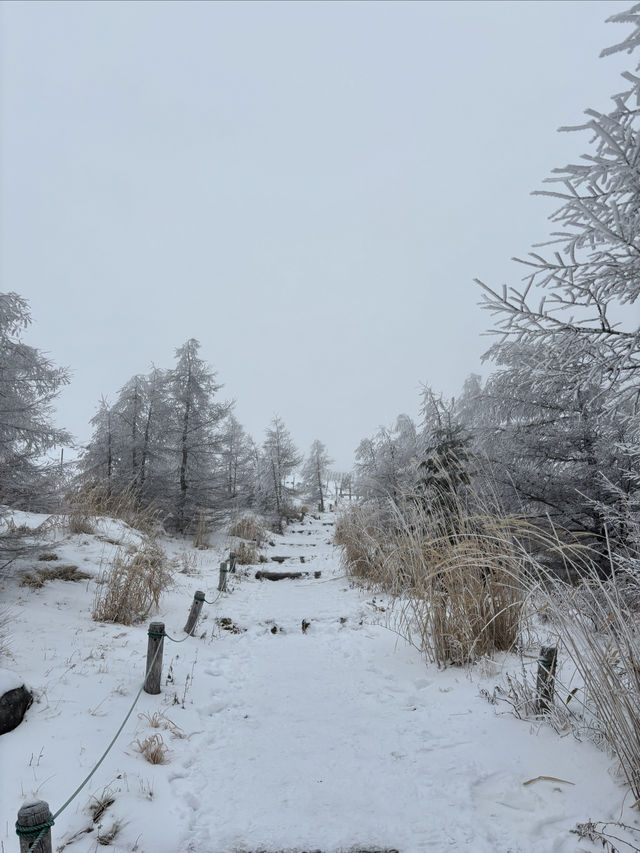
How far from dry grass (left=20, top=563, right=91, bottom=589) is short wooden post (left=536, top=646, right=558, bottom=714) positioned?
16.4 feet

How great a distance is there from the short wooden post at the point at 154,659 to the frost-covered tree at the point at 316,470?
1082 inches

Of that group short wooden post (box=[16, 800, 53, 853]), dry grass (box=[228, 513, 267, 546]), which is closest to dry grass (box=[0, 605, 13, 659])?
short wooden post (box=[16, 800, 53, 853])

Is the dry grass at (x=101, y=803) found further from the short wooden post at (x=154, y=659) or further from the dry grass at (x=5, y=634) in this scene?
the dry grass at (x=5, y=634)

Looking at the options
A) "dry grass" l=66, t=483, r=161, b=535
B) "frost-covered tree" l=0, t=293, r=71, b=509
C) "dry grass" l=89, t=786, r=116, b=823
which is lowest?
"dry grass" l=89, t=786, r=116, b=823

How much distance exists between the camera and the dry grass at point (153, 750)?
2.53 meters

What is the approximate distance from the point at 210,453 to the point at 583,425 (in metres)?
11.4

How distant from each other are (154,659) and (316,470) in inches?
1137

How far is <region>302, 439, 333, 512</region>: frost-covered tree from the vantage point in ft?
104

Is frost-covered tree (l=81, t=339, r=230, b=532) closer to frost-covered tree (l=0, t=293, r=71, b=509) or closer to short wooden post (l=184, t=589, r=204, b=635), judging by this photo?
frost-covered tree (l=0, t=293, r=71, b=509)

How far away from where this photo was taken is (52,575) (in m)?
5.11

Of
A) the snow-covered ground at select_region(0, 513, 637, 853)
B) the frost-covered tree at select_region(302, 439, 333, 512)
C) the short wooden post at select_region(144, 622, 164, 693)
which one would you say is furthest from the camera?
the frost-covered tree at select_region(302, 439, 333, 512)

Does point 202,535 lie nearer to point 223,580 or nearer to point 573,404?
point 223,580

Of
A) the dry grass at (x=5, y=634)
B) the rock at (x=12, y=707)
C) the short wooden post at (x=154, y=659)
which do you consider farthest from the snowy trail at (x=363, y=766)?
the dry grass at (x=5, y=634)

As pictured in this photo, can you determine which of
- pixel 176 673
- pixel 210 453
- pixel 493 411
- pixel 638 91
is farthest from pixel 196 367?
pixel 638 91
